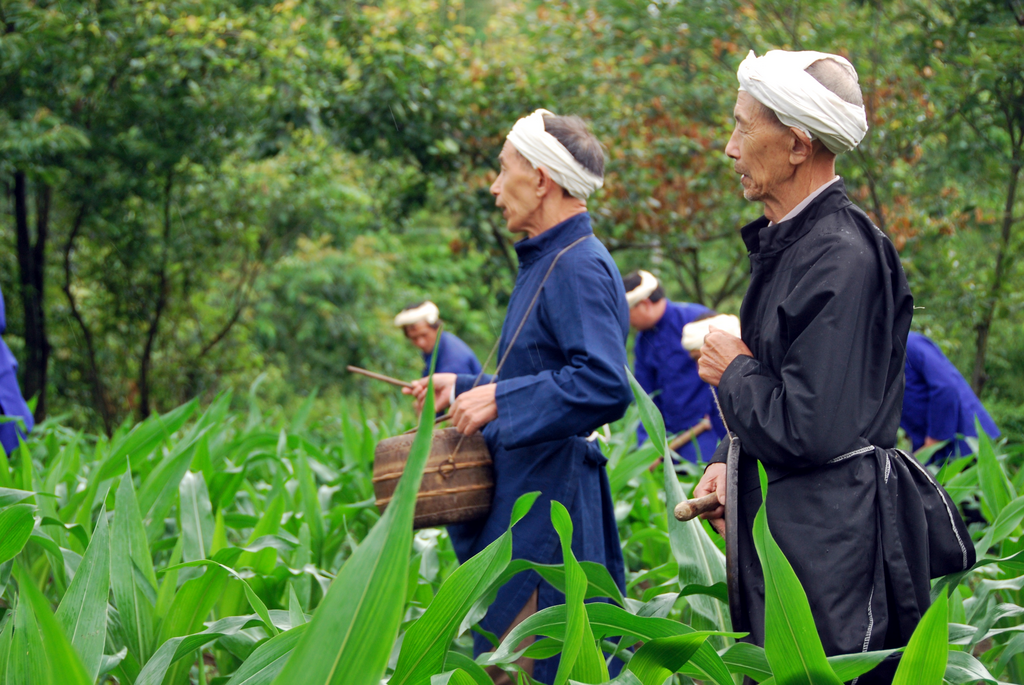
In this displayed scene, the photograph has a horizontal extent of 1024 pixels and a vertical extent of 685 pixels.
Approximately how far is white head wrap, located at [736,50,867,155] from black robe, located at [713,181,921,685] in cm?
9

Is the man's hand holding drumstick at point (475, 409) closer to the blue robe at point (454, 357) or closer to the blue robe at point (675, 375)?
the blue robe at point (675, 375)

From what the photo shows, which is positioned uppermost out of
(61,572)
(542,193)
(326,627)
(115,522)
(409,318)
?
(542,193)

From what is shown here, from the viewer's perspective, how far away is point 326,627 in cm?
81

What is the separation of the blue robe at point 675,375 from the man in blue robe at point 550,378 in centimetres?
250

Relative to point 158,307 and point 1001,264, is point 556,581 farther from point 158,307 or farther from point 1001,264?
point 158,307

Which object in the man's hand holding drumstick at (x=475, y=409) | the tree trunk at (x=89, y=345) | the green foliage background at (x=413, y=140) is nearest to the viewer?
the man's hand holding drumstick at (x=475, y=409)

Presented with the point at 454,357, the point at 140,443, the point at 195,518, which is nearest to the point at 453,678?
the point at 195,518

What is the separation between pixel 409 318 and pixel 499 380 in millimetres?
3846

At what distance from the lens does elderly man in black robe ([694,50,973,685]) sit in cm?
A: 126

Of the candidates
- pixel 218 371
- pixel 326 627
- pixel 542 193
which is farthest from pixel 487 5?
pixel 326 627

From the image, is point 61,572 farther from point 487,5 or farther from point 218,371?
point 487,5

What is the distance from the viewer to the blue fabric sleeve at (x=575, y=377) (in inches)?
70.9

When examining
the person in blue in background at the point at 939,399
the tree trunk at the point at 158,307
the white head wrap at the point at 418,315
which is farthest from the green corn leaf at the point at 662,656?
the tree trunk at the point at 158,307

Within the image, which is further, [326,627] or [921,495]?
[921,495]
